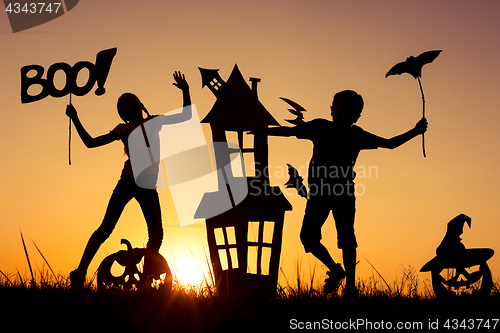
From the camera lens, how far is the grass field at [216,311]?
3883 millimetres

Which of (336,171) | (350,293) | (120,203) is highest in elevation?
(336,171)

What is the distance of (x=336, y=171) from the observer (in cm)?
519

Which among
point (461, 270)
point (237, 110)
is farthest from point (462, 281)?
point (237, 110)

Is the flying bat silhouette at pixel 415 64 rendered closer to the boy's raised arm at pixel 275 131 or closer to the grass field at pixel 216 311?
the boy's raised arm at pixel 275 131

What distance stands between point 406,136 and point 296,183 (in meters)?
1.32

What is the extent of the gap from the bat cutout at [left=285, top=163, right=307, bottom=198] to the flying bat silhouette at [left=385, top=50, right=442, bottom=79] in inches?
58.3

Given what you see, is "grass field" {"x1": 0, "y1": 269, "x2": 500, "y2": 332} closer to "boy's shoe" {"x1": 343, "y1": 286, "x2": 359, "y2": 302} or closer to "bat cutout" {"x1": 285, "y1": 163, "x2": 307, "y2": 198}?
"boy's shoe" {"x1": 343, "y1": 286, "x2": 359, "y2": 302}

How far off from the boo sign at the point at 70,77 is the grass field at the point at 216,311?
7.34 ft

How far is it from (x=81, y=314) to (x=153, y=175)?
1.90 metres

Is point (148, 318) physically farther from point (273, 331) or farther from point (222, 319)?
point (273, 331)

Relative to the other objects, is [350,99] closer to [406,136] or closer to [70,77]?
[406,136]
